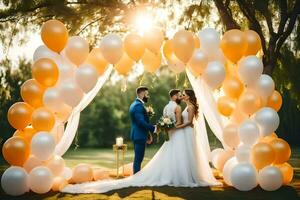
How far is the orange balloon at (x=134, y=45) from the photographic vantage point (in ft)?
25.8

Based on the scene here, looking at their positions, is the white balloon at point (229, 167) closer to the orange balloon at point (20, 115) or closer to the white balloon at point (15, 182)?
the white balloon at point (15, 182)

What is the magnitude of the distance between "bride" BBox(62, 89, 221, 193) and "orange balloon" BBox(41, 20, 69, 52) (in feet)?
7.91

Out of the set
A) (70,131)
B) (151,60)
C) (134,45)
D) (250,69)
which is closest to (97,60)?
(134,45)

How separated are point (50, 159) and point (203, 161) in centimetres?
272

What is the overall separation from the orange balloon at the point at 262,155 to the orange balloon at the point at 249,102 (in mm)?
583

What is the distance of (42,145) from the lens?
746cm

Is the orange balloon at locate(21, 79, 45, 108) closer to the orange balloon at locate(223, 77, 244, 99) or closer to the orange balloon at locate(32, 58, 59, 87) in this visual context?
the orange balloon at locate(32, 58, 59, 87)

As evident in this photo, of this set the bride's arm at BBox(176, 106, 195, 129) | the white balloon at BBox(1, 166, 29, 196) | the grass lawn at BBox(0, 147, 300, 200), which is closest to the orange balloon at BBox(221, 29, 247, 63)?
the bride's arm at BBox(176, 106, 195, 129)

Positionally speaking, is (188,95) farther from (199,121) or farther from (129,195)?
(129,195)

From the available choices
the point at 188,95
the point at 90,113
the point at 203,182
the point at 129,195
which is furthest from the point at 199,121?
the point at 90,113

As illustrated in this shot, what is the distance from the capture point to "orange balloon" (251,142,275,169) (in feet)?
24.5

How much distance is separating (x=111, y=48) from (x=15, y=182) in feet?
8.85

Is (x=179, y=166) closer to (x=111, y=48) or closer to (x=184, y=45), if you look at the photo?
(x=184, y=45)

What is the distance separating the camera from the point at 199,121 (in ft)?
29.4
